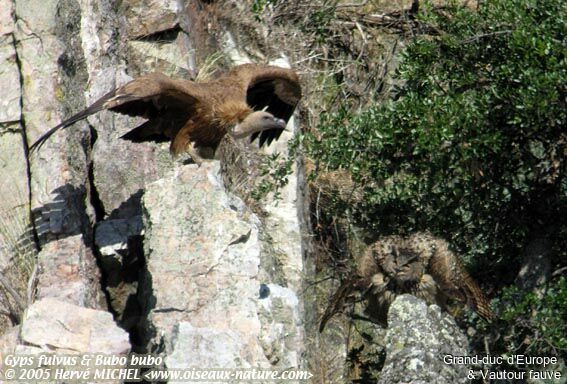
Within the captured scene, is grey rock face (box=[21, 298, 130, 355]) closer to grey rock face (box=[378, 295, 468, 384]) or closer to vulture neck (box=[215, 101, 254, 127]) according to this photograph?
grey rock face (box=[378, 295, 468, 384])

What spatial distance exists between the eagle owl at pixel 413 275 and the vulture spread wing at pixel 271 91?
5.86 ft

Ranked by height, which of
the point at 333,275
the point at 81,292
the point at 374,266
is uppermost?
the point at 333,275

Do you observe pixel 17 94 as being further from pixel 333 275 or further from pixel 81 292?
pixel 333 275

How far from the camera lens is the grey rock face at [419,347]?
652 cm

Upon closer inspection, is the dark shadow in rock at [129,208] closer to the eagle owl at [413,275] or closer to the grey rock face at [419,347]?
the eagle owl at [413,275]

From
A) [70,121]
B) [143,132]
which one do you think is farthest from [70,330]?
[143,132]

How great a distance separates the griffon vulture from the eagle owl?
1.50m

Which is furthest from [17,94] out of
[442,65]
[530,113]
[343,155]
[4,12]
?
[530,113]

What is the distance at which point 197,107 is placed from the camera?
346 inches

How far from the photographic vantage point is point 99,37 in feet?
32.5

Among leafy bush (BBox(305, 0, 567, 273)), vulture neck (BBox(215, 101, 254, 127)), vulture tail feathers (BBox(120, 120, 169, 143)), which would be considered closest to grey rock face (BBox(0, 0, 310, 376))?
vulture tail feathers (BBox(120, 120, 169, 143))

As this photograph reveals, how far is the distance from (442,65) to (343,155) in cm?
89

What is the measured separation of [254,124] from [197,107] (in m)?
0.59

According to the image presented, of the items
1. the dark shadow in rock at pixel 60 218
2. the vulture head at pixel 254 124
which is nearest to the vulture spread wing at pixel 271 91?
the vulture head at pixel 254 124
